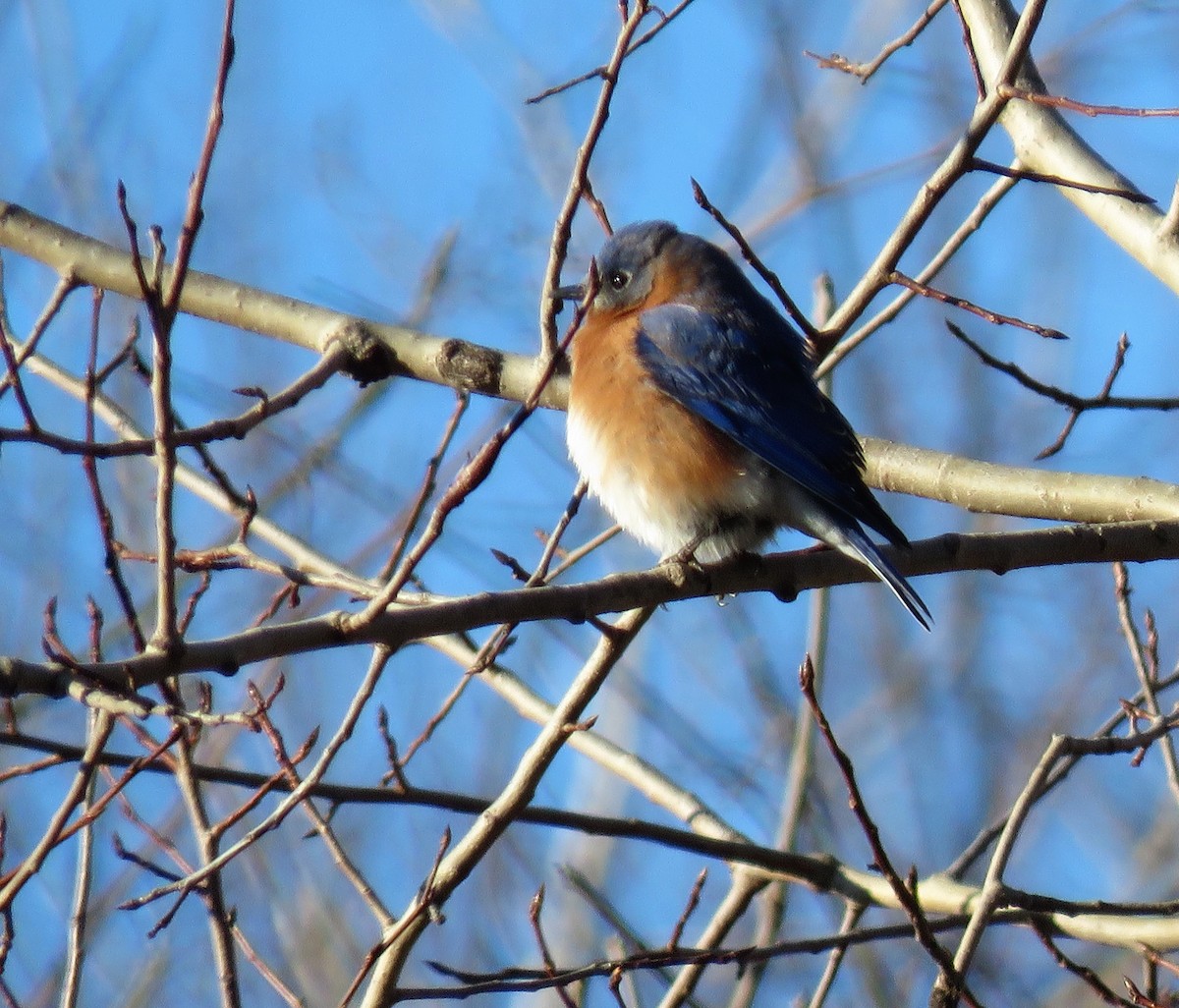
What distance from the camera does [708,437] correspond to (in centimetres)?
431

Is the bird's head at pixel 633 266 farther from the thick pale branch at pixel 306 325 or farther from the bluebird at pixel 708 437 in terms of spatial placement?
the thick pale branch at pixel 306 325

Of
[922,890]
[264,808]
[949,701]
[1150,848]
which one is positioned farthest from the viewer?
[949,701]

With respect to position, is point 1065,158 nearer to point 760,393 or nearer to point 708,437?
point 760,393

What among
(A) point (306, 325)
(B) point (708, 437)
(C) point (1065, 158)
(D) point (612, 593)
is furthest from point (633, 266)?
(D) point (612, 593)

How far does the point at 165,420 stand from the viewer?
2279 mm

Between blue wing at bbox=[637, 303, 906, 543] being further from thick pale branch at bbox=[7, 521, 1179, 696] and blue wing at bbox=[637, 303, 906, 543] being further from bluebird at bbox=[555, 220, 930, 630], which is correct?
thick pale branch at bbox=[7, 521, 1179, 696]

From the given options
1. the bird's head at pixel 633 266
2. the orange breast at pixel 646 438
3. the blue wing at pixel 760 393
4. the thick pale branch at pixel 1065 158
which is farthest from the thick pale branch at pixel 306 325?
the thick pale branch at pixel 1065 158

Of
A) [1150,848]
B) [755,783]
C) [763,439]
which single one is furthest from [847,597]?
[763,439]

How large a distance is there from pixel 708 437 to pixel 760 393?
0.86 ft

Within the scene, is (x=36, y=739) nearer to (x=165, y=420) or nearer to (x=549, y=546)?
(x=165, y=420)

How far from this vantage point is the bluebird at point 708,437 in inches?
162

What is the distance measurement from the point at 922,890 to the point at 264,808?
6.13 meters

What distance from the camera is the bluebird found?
4.12 meters

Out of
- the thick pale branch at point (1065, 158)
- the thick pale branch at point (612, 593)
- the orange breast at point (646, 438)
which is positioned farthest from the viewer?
the orange breast at point (646, 438)
